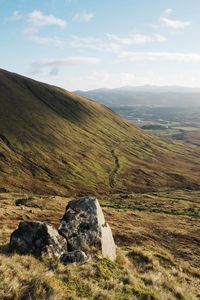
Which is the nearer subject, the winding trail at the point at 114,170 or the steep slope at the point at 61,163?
the steep slope at the point at 61,163

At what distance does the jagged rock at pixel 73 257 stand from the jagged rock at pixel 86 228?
176 cm

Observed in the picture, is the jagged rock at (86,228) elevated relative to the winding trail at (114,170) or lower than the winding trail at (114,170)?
elevated

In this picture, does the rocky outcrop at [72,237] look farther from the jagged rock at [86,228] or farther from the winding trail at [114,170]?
the winding trail at [114,170]

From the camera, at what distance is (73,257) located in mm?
18484

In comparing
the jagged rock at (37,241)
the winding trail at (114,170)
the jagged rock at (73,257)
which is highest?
the jagged rock at (37,241)

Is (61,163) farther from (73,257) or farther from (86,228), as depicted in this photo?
(73,257)

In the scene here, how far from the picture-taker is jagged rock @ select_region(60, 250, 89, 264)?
18297 millimetres

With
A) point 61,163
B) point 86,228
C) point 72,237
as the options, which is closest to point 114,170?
point 61,163

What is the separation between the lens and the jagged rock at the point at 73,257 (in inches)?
720

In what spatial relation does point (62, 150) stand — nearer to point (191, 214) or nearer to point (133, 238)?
point (191, 214)

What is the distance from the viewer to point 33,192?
11725 cm

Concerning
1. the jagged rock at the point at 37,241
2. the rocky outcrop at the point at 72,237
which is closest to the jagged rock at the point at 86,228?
the rocky outcrop at the point at 72,237

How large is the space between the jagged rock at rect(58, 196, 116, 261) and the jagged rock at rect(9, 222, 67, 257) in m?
1.41

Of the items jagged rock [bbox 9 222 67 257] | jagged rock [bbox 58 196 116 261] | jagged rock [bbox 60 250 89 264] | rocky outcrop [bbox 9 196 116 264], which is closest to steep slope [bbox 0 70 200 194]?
jagged rock [bbox 58 196 116 261]
